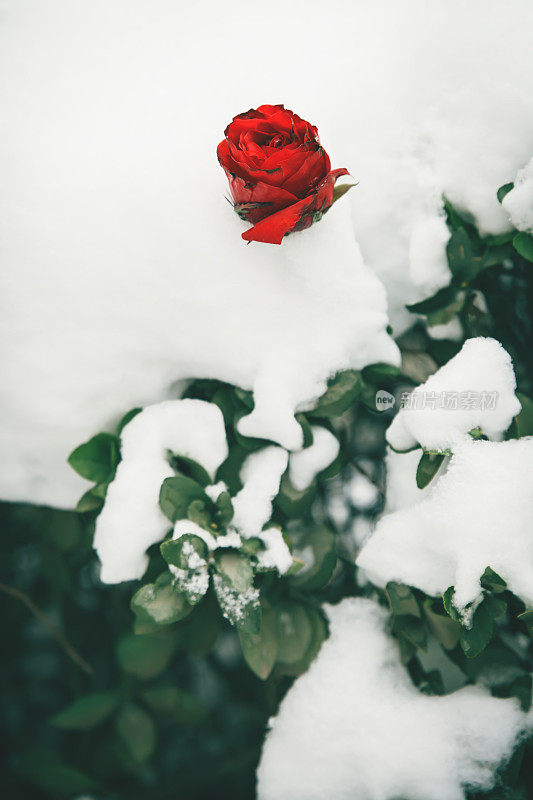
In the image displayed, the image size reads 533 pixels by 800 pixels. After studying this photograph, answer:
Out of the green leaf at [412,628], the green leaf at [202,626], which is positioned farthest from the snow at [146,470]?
the green leaf at [412,628]

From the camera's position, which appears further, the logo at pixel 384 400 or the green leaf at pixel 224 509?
the logo at pixel 384 400

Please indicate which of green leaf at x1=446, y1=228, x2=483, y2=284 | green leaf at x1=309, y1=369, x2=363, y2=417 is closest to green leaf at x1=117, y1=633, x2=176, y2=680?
green leaf at x1=309, y1=369, x2=363, y2=417

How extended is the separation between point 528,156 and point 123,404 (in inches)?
27.8

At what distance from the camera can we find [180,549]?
2.20ft

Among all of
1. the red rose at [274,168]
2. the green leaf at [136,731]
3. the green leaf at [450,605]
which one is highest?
the red rose at [274,168]

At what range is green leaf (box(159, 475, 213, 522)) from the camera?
27.6 inches

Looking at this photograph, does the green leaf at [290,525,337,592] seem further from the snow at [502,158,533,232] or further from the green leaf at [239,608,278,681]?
the snow at [502,158,533,232]

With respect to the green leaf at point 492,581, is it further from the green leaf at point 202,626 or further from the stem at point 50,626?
the stem at point 50,626

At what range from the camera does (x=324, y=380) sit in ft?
2.52

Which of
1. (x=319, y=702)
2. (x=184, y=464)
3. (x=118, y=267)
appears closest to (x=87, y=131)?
(x=118, y=267)

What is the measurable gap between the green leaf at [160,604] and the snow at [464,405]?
0.38 meters

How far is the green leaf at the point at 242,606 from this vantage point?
2.28 ft

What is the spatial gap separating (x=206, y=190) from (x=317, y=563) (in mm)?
554

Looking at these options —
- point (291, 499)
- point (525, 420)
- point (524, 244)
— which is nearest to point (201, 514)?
point (291, 499)
